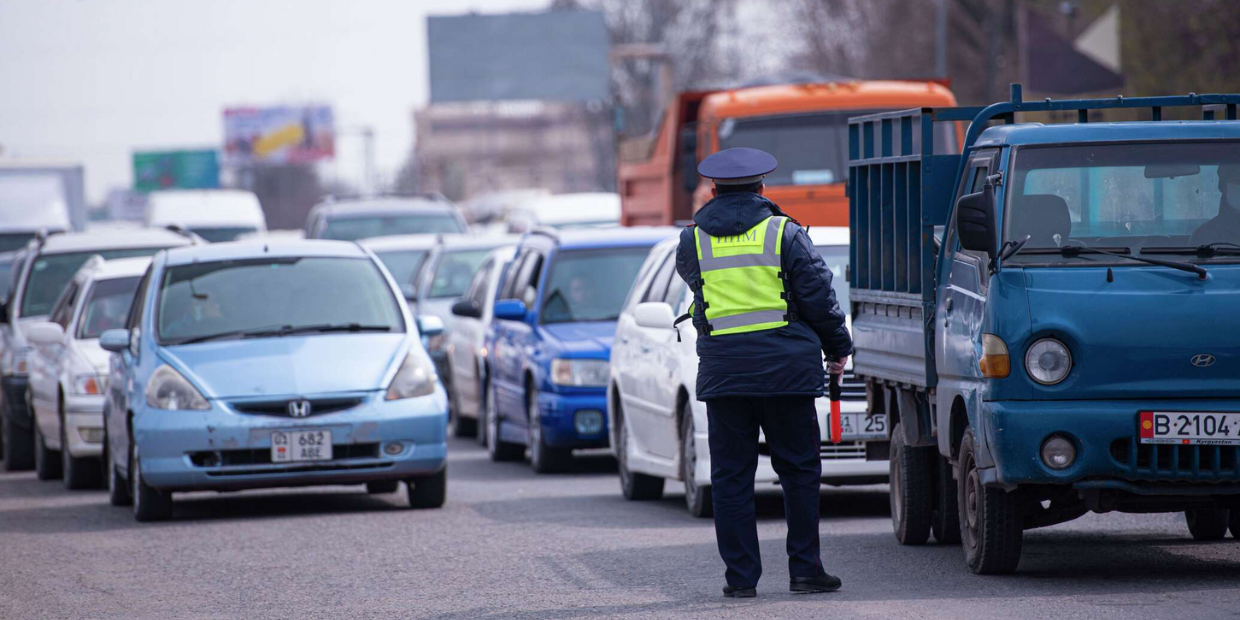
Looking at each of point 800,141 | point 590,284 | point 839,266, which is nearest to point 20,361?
point 590,284

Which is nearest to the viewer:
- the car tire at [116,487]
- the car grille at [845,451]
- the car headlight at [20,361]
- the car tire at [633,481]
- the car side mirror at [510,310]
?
the car grille at [845,451]

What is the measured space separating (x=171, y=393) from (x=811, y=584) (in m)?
5.24

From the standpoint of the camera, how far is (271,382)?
40.5 ft

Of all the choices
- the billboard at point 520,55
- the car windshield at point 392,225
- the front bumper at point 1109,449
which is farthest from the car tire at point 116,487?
the billboard at point 520,55

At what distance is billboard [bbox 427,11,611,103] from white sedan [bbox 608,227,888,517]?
1944 inches

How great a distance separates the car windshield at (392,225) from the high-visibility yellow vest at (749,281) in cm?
2055

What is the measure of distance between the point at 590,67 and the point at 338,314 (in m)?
50.2

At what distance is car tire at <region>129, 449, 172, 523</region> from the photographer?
41.3ft

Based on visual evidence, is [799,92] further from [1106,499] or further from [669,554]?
[1106,499]

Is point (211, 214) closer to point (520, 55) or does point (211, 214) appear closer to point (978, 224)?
point (978, 224)

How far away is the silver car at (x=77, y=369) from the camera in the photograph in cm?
1532

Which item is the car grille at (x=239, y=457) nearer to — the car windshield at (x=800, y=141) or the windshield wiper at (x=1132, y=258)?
the windshield wiper at (x=1132, y=258)

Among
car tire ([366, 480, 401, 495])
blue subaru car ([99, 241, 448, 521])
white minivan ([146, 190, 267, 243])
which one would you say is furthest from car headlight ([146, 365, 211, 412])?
white minivan ([146, 190, 267, 243])

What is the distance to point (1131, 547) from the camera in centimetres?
1002
